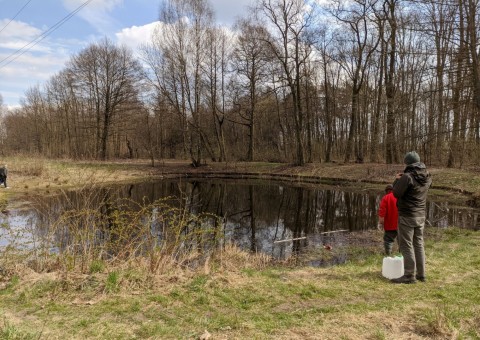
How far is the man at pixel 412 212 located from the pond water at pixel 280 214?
2.80m

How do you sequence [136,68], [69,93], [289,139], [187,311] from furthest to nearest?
1. [69,93]
2. [136,68]
3. [289,139]
4. [187,311]

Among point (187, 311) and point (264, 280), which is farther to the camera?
point (264, 280)

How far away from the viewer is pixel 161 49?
3359cm

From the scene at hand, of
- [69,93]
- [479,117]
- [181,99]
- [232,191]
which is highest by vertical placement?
[69,93]

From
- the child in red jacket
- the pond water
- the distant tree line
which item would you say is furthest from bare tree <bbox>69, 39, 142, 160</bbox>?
the child in red jacket

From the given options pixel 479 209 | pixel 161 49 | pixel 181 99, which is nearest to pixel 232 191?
pixel 479 209

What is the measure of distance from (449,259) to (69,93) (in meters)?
50.4

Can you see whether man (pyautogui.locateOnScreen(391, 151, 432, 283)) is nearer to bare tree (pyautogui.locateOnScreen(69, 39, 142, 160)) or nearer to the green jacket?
the green jacket

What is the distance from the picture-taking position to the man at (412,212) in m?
5.33

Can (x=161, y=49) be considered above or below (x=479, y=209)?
above

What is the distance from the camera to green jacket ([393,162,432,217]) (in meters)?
5.27

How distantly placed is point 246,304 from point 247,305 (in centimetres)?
4

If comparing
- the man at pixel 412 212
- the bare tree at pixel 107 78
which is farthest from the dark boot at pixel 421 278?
the bare tree at pixel 107 78

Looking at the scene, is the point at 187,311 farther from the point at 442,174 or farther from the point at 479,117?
the point at 442,174
